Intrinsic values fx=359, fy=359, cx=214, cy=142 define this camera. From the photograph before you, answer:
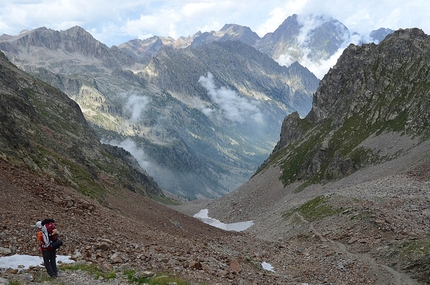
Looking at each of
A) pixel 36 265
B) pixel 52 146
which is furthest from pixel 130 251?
pixel 52 146

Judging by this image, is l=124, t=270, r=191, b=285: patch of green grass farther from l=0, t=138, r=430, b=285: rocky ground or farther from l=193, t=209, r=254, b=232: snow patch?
l=193, t=209, r=254, b=232: snow patch

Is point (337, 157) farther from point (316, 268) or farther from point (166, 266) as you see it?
point (166, 266)

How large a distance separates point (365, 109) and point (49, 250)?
14395cm

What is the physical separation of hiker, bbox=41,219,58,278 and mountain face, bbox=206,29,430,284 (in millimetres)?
20611

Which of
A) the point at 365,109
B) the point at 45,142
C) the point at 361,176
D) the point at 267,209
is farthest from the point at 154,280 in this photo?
the point at 365,109

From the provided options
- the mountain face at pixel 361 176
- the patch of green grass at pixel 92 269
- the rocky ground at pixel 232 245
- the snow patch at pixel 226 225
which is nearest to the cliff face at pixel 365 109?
the mountain face at pixel 361 176

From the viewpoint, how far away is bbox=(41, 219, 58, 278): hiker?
18.8 meters

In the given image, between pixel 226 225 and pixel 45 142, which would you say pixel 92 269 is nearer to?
pixel 45 142

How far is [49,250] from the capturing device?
62.3ft

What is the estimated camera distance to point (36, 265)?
19.9 m

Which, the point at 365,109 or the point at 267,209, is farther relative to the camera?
the point at 365,109

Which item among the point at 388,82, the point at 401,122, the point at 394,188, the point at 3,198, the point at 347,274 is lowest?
the point at 347,274

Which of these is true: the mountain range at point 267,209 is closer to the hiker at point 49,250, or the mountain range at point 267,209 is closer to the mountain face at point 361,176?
the mountain face at point 361,176

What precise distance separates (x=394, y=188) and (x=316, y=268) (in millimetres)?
34986
